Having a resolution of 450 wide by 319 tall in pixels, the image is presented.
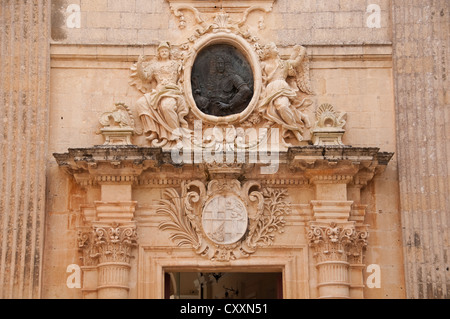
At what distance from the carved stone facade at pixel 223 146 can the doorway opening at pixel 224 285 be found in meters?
4.43

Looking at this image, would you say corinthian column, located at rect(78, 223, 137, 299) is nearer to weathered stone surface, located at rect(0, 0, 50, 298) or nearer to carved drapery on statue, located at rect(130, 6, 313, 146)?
weathered stone surface, located at rect(0, 0, 50, 298)

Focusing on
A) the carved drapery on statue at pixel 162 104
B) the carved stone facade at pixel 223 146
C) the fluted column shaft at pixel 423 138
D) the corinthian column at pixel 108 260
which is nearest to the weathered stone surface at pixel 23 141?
the carved stone facade at pixel 223 146

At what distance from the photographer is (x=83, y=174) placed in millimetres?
13039

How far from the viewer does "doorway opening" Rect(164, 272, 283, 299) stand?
57.9 ft

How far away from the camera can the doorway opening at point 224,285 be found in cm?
1764

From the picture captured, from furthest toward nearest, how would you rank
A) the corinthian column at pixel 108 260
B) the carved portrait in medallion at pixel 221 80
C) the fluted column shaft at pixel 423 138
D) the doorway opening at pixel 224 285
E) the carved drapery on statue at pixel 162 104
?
the doorway opening at pixel 224 285 → the carved portrait in medallion at pixel 221 80 → the carved drapery on statue at pixel 162 104 → the fluted column shaft at pixel 423 138 → the corinthian column at pixel 108 260

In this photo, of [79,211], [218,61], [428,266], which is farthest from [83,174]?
[428,266]

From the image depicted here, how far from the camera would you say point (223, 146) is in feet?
43.2

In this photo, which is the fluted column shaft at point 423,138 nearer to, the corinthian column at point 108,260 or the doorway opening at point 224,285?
the corinthian column at point 108,260

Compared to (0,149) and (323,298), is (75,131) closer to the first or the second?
(0,149)

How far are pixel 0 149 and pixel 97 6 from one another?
2.30 metres

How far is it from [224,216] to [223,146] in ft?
2.90

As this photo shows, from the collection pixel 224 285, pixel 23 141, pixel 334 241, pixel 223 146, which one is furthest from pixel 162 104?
pixel 224 285

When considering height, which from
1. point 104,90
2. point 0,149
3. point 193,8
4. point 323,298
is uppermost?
point 193,8
